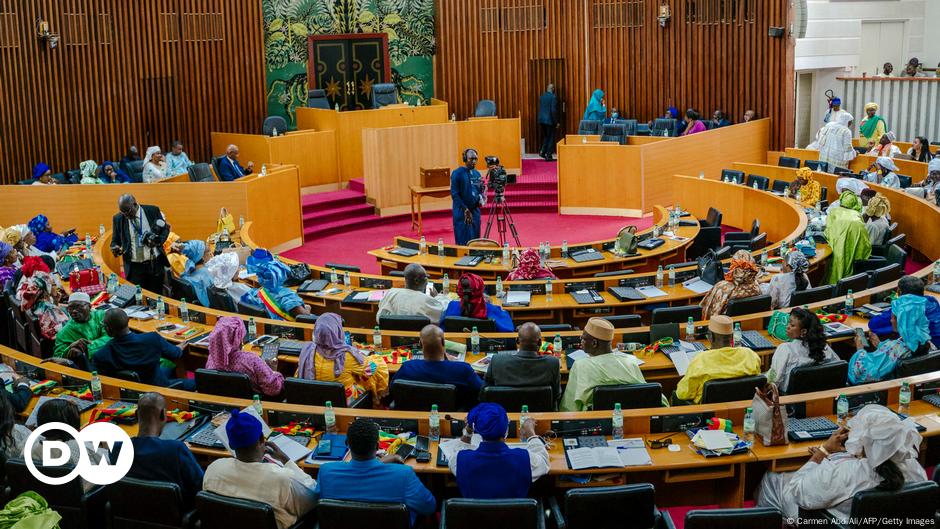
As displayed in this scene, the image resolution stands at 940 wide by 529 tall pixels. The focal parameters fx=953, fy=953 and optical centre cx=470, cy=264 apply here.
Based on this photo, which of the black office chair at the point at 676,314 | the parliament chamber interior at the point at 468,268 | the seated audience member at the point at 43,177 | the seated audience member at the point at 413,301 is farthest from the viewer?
the seated audience member at the point at 43,177

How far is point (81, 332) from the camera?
745 cm

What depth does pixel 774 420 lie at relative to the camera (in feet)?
17.8

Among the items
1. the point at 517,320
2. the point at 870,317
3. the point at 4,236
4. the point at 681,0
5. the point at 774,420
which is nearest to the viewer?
the point at 774,420

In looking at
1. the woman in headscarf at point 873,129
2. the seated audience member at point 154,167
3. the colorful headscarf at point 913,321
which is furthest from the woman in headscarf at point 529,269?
the woman in headscarf at point 873,129

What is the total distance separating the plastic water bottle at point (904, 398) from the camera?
5797mm

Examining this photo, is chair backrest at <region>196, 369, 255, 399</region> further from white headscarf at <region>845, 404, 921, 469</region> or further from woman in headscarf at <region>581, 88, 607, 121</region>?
woman in headscarf at <region>581, 88, 607, 121</region>

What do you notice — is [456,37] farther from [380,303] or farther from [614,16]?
[380,303]

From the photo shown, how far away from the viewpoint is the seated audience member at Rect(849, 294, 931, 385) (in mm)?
6480

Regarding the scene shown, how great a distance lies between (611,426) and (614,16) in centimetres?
1440

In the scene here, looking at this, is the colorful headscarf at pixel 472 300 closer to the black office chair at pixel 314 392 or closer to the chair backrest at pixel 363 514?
the black office chair at pixel 314 392

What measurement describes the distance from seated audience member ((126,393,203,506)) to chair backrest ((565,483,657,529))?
2011 millimetres

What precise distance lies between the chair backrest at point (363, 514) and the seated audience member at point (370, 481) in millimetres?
148

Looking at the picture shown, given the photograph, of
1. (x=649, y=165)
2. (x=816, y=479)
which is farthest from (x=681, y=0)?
(x=816, y=479)

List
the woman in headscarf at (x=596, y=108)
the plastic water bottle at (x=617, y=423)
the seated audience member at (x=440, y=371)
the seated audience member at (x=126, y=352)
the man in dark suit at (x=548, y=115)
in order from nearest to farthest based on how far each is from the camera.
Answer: the plastic water bottle at (x=617, y=423) → the seated audience member at (x=440, y=371) → the seated audience member at (x=126, y=352) → the woman in headscarf at (x=596, y=108) → the man in dark suit at (x=548, y=115)
